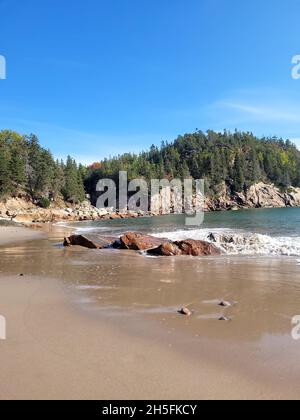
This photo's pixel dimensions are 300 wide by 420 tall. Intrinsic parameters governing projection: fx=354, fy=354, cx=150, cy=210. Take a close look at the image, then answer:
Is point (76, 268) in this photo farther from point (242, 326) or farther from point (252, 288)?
point (242, 326)

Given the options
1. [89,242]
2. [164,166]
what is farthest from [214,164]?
[89,242]

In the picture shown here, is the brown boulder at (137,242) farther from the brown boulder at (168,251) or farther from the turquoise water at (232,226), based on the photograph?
the turquoise water at (232,226)

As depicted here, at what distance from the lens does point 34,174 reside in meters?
83.0

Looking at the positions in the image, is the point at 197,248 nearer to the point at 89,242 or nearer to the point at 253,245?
the point at 253,245

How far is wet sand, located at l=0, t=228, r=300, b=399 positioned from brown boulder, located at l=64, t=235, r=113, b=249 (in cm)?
914

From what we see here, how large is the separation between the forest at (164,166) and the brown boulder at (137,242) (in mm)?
55816

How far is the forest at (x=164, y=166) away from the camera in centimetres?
8156

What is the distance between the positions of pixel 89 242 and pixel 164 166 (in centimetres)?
13140

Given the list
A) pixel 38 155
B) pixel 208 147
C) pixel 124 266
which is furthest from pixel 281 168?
pixel 124 266

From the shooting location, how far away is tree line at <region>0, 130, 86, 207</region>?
233 feet

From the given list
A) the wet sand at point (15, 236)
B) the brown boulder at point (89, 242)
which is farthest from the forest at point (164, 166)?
the brown boulder at point (89, 242)

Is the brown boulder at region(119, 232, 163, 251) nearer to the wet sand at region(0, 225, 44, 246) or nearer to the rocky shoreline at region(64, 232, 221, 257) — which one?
the rocky shoreline at region(64, 232, 221, 257)
